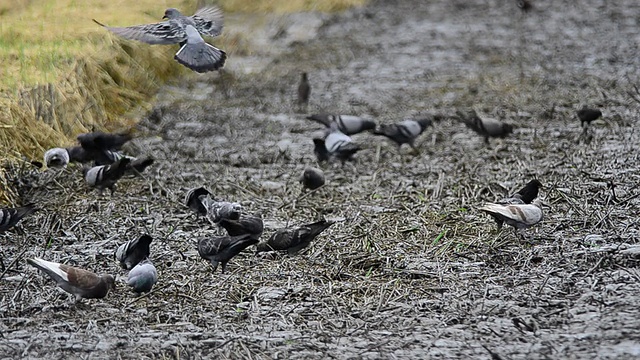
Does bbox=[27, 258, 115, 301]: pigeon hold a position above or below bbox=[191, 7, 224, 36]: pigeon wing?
below

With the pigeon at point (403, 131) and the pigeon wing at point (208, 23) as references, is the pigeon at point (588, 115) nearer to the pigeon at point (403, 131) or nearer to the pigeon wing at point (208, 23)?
the pigeon at point (403, 131)

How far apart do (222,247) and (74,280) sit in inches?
36.1

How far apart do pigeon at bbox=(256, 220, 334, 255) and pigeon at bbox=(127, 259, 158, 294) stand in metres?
0.87

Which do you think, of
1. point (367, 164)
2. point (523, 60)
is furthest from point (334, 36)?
point (367, 164)

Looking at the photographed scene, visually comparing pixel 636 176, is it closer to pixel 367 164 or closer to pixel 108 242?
pixel 367 164

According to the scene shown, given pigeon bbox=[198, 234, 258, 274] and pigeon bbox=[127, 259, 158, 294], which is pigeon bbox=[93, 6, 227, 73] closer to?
pigeon bbox=[198, 234, 258, 274]

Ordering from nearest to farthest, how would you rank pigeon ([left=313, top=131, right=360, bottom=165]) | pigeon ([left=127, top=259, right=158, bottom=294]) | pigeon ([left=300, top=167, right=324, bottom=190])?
1. pigeon ([left=127, top=259, right=158, bottom=294])
2. pigeon ([left=300, top=167, right=324, bottom=190])
3. pigeon ([left=313, top=131, right=360, bottom=165])

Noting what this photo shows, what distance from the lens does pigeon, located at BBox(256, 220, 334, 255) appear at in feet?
19.7

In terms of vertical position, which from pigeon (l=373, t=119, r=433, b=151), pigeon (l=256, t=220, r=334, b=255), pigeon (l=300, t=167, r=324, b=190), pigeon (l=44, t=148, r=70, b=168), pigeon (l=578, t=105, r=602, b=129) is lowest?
pigeon (l=373, t=119, r=433, b=151)

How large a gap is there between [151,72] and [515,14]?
750 cm

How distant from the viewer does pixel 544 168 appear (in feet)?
26.3

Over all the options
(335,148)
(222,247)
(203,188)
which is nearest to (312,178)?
(335,148)

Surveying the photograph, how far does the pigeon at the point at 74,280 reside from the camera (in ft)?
17.2

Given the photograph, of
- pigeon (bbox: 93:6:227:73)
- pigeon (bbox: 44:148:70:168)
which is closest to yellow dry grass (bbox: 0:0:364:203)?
pigeon (bbox: 44:148:70:168)
